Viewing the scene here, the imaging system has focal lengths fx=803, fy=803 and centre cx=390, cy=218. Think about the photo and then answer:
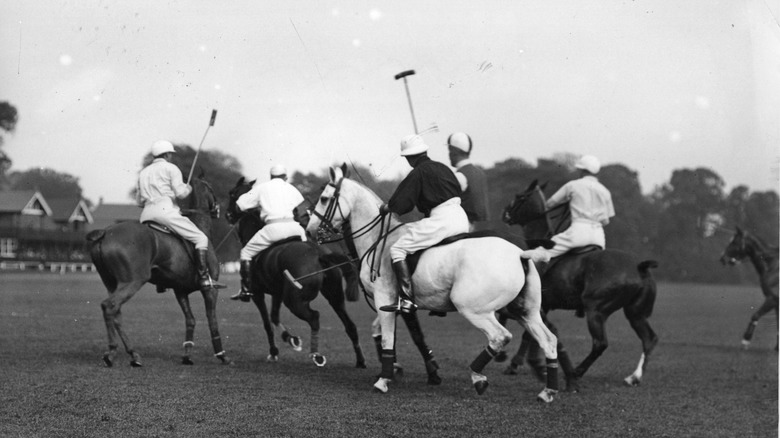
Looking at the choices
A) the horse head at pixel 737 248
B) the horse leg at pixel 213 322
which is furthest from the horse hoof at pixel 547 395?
the horse head at pixel 737 248

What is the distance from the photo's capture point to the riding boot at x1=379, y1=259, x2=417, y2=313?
289 inches

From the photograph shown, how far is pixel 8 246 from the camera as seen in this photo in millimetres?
25734

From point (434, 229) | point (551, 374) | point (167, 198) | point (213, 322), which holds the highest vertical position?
point (167, 198)

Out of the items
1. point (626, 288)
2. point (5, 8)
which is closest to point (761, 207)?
point (626, 288)

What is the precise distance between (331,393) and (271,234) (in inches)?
78.0

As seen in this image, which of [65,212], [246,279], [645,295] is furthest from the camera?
[65,212]

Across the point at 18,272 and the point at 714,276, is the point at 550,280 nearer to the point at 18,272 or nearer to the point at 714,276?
the point at 18,272

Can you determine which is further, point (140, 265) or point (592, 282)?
point (592, 282)

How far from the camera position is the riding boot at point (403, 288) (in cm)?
733

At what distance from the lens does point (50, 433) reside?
18.7 ft

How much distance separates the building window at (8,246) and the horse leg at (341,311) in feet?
60.0

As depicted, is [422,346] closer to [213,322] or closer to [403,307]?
[403,307]

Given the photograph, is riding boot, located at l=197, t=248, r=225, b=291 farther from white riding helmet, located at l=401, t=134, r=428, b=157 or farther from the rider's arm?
white riding helmet, located at l=401, t=134, r=428, b=157

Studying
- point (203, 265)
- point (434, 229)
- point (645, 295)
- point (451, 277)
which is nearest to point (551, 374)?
point (451, 277)
